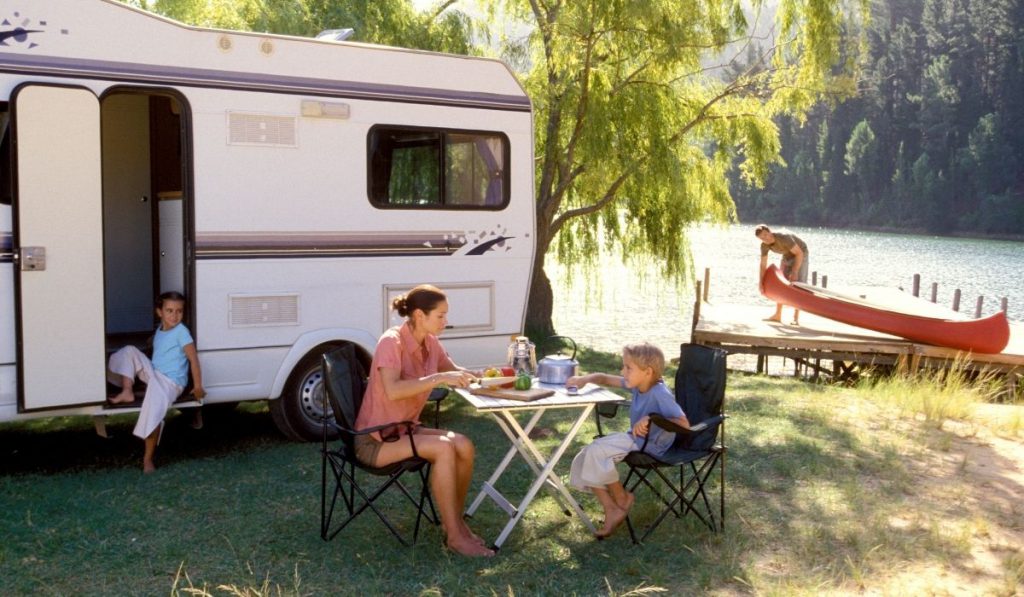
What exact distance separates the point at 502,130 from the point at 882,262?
1202 inches

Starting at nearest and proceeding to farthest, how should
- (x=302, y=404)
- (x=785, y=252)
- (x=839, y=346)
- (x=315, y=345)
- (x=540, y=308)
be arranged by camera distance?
(x=315, y=345) < (x=302, y=404) < (x=839, y=346) < (x=785, y=252) < (x=540, y=308)

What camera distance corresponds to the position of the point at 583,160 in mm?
11617

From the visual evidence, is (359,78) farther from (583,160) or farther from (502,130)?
(583,160)

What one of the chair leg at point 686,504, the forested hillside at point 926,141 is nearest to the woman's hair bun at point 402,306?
the chair leg at point 686,504

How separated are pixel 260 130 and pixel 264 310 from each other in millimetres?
1075

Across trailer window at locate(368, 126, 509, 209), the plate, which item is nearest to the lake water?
trailer window at locate(368, 126, 509, 209)

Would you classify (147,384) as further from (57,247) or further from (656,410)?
(656,410)

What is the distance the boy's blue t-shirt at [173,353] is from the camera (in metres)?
6.14

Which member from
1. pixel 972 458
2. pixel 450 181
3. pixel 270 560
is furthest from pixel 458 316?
pixel 972 458

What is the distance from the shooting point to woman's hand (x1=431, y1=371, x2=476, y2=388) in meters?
4.58

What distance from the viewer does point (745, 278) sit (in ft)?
89.1

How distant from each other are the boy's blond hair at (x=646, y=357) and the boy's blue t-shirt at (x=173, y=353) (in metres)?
2.73

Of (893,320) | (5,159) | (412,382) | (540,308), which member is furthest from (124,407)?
(893,320)

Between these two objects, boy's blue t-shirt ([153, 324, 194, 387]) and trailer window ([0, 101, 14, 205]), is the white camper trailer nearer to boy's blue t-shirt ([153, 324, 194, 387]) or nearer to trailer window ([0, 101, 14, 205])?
trailer window ([0, 101, 14, 205])
